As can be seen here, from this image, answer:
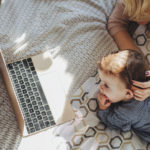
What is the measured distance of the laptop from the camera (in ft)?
3.63

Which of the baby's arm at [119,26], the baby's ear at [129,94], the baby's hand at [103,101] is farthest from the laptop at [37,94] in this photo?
the baby's arm at [119,26]

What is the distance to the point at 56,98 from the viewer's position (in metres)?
1.18

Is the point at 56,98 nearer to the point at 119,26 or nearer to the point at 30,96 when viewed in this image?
the point at 30,96

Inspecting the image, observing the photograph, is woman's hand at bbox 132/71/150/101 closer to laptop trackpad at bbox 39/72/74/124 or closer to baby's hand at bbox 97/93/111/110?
baby's hand at bbox 97/93/111/110

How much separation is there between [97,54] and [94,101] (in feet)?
0.77

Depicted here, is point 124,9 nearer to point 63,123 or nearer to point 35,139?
point 63,123

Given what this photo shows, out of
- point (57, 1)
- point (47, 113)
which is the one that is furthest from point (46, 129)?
point (57, 1)

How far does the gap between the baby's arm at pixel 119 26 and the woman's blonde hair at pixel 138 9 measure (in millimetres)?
89

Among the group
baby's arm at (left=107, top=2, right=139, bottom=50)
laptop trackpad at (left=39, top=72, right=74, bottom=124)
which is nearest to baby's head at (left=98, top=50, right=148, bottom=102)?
laptop trackpad at (left=39, top=72, right=74, bottom=124)

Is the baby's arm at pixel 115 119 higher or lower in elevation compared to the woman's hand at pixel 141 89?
lower

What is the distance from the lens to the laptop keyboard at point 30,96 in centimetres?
111

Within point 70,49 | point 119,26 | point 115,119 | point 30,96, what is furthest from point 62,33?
point 115,119

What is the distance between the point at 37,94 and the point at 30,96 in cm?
3

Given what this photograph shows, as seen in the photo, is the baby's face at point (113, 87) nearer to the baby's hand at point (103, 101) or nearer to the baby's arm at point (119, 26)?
the baby's hand at point (103, 101)
